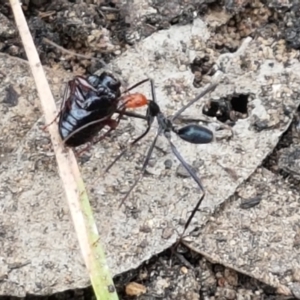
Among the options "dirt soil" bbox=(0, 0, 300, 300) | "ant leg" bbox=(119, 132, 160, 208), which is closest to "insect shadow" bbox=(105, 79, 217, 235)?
"ant leg" bbox=(119, 132, 160, 208)

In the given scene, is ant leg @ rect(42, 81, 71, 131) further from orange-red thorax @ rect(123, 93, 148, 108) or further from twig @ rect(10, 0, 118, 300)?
orange-red thorax @ rect(123, 93, 148, 108)

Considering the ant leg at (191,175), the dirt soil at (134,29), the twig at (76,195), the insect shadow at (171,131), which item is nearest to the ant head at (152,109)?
the insect shadow at (171,131)

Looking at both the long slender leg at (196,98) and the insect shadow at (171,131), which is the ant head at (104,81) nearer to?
the insect shadow at (171,131)

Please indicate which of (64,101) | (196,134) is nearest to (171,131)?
(196,134)

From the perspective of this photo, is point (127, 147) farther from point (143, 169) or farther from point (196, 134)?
point (196, 134)

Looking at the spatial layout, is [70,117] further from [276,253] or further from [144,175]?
[276,253]

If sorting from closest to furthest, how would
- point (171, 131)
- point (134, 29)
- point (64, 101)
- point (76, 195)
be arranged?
point (76, 195), point (64, 101), point (171, 131), point (134, 29)

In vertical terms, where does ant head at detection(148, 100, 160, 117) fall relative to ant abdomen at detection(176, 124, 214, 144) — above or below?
above

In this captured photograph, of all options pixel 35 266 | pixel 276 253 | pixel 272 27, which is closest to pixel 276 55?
pixel 272 27
